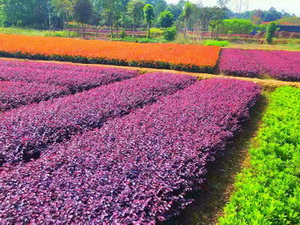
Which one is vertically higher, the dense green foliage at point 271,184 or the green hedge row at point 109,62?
the green hedge row at point 109,62

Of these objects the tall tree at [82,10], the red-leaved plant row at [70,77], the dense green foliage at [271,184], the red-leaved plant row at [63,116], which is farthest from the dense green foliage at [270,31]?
the dense green foliage at [271,184]

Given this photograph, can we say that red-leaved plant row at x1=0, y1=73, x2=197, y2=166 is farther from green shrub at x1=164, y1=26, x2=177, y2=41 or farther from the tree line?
the tree line

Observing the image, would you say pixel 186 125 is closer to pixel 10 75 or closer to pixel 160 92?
pixel 160 92

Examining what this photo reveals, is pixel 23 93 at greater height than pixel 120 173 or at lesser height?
greater

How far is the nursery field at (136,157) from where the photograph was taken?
2.64m

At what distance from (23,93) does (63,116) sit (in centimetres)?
252

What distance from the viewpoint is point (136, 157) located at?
3.52m

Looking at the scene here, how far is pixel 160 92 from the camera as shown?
7609mm

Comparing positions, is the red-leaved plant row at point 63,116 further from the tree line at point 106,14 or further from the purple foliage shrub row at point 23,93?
the tree line at point 106,14

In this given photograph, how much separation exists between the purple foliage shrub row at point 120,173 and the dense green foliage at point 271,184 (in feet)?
1.84

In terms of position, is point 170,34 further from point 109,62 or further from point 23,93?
point 23,93

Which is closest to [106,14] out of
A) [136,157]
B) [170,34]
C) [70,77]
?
A: [170,34]

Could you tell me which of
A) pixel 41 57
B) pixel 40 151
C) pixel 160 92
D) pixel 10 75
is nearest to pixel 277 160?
pixel 40 151

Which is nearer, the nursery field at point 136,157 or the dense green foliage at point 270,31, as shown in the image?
the nursery field at point 136,157
